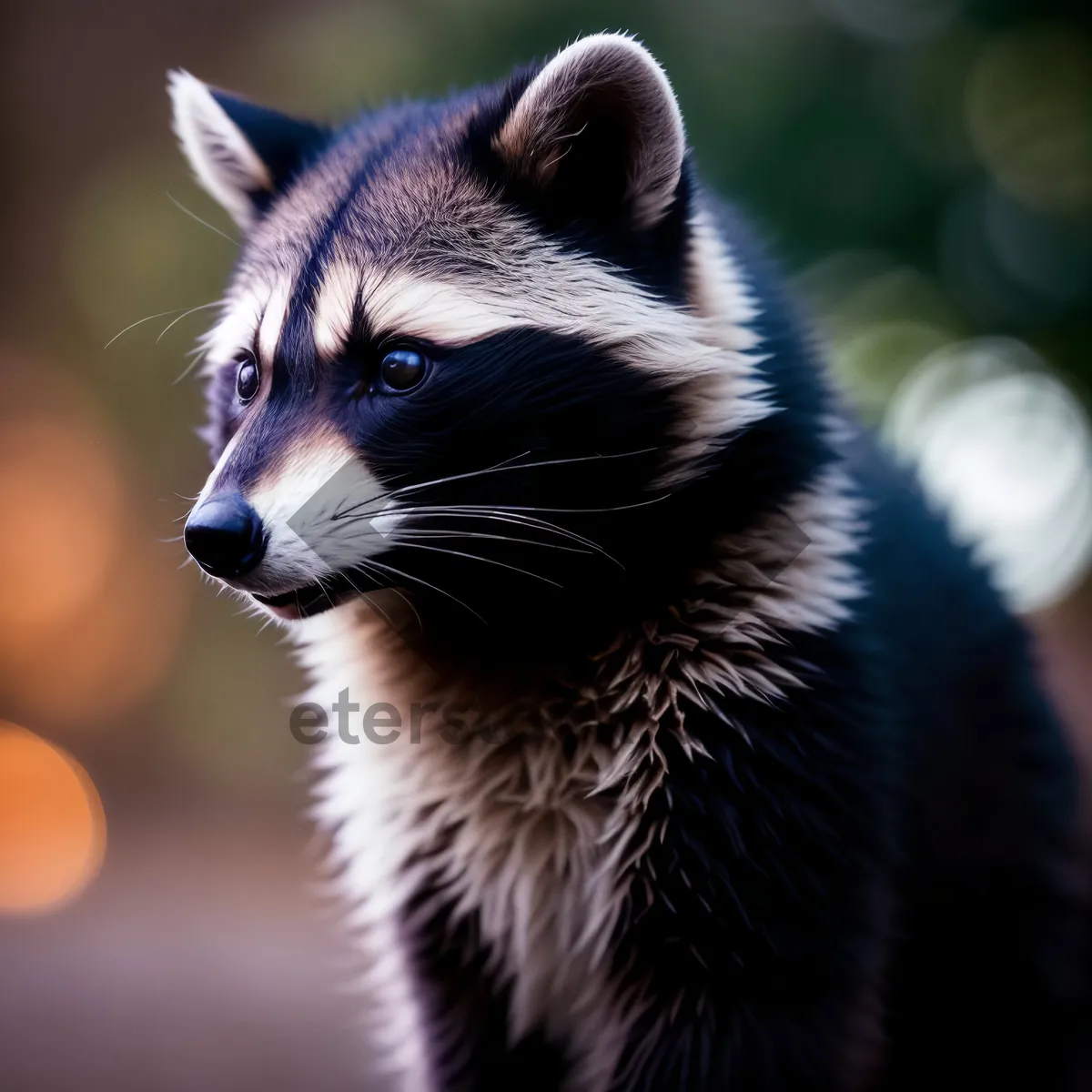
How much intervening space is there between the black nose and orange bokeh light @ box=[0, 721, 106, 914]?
1.21 m

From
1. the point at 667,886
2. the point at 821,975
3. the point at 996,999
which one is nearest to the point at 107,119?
the point at 667,886

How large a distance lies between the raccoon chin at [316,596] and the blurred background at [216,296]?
90 centimetres

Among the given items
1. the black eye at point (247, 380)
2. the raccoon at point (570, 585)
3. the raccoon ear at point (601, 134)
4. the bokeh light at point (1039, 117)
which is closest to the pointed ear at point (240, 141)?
the raccoon at point (570, 585)

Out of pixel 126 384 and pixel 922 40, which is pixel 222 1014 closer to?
pixel 126 384

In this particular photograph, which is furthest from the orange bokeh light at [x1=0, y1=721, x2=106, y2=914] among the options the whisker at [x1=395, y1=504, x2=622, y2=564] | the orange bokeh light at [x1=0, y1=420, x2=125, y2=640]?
the whisker at [x1=395, y1=504, x2=622, y2=564]

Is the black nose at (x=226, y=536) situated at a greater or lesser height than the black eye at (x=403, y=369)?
lesser

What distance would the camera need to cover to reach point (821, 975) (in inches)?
60.4

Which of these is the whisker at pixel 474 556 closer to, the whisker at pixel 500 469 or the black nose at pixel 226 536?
the whisker at pixel 500 469

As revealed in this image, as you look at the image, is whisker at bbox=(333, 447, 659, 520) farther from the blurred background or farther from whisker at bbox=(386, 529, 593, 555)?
the blurred background

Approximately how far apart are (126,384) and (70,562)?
52 centimetres

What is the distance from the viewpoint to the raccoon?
1498 millimetres

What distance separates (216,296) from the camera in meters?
2.64

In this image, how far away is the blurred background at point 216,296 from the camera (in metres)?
2.47

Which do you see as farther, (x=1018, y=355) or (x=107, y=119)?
(x=1018, y=355)
